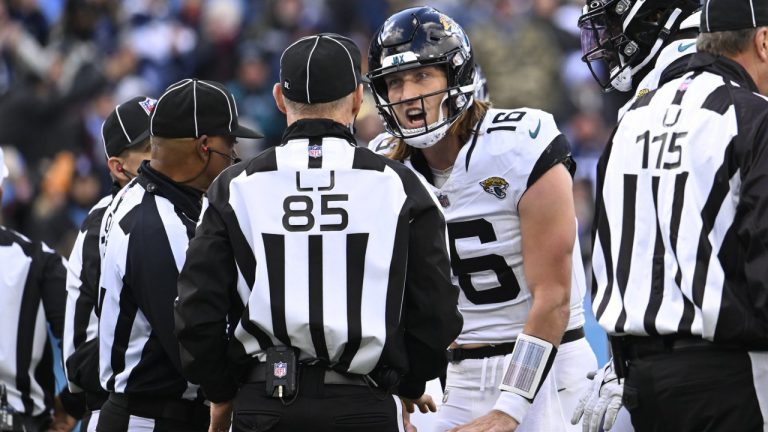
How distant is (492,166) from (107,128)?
2029 millimetres

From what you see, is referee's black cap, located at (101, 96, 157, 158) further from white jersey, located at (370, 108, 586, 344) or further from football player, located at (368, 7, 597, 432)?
white jersey, located at (370, 108, 586, 344)

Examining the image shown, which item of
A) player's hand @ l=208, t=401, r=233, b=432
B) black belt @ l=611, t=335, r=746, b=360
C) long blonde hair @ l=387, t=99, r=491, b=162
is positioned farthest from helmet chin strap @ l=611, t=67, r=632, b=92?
player's hand @ l=208, t=401, r=233, b=432

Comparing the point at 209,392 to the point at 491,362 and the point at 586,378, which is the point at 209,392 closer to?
the point at 491,362

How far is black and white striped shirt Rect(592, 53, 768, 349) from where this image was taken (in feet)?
13.3

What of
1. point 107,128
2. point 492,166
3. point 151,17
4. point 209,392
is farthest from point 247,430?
point 151,17

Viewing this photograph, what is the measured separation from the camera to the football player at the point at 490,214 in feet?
16.1

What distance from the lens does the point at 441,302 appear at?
14.1 ft

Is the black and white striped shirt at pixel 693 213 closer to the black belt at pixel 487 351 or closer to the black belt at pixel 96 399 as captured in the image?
the black belt at pixel 487 351

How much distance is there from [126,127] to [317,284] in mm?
2131

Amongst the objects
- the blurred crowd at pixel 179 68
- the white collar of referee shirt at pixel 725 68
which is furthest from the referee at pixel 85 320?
the blurred crowd at pixel 179 68

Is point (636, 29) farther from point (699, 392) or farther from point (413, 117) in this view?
point (699, 392)

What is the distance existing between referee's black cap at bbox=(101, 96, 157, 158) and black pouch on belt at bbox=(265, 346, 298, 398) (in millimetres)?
2104

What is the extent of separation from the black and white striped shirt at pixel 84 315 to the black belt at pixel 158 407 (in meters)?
0.31

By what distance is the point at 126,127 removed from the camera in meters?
6.01
